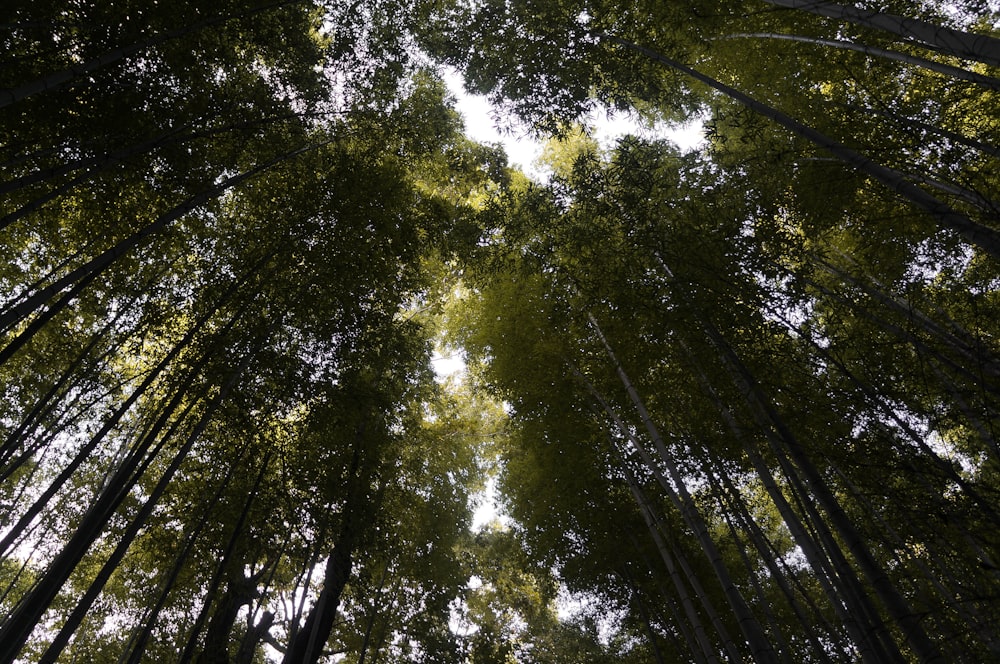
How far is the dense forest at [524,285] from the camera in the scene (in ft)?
11.8

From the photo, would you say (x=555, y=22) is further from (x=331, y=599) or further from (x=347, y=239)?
(x=331, y=599)

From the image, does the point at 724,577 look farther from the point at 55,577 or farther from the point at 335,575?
the point at 55,577

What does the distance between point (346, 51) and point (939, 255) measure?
5858 mm

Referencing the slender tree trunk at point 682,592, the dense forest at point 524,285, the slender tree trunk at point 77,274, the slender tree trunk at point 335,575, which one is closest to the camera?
the slender tree trunk at point 77,274

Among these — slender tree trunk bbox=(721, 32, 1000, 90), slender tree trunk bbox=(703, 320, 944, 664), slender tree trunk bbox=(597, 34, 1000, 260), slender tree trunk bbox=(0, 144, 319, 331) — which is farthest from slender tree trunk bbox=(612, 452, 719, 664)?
slender tree trunk bbox=(0, 144, 319, 331)

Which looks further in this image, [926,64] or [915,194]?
[926,64]

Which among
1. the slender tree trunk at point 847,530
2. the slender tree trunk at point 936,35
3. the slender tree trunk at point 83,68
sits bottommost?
the slender tree trunk at point 847,530

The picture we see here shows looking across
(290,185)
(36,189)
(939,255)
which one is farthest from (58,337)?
(939,255)

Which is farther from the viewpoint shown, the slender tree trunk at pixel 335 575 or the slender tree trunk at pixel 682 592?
the slender tree trunk at pixel 335 575

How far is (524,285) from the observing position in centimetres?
616

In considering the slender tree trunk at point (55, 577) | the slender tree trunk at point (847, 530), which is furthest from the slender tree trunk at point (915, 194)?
the slender tree trunk at point (55, 577)

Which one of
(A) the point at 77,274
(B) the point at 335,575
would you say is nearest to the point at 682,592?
(B) the point at 335,575

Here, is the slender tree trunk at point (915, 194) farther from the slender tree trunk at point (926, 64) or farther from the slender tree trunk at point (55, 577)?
the slender tree trunk at point (55, 577)

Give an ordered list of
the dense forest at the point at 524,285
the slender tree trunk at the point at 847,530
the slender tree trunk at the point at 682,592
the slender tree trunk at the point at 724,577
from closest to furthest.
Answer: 1. the slender tree trunk at the point at 847,530
2. the slender tree trunk at the point at 724,577
3. the dense forest at the point at 524,285
4. the slender tree trunk at the point at 682,592
